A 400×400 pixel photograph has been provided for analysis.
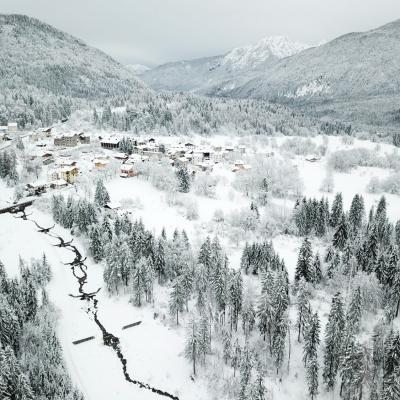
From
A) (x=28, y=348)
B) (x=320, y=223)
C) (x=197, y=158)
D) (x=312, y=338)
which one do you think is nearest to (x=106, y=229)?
(x=28, y=348)

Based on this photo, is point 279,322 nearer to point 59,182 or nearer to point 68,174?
point 59,182

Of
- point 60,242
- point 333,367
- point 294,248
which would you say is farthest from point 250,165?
point 333,367

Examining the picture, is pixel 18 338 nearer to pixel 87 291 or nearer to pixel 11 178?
pixel 87 291

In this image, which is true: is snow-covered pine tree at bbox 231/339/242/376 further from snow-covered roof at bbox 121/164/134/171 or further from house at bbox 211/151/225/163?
house at bbox 211/151/225/163

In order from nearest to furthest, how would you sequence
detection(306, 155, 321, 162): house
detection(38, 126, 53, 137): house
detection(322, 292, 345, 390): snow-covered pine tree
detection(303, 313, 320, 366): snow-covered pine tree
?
detection(322, 292, 345, 390): snow-covered pine tree < detection(303, 313, 320, 366): snow-covered pine tree < detection(38, 126, 53, 137): house < detection(306, 155, 321, 162): house

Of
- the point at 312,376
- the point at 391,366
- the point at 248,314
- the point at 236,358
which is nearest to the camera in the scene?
the point at 391,366

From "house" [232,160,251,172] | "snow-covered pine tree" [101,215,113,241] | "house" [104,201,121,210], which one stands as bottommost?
"snow-covered pine tree" [101,215,113,241]

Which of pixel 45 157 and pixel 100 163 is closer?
pixel 100 163

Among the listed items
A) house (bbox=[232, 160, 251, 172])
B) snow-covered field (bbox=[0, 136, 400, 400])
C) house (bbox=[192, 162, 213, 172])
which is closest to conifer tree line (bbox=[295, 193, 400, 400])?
snow-covered field (bbox=[0, 136, 400, 400])

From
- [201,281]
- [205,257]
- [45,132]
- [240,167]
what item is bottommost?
[201,281]
